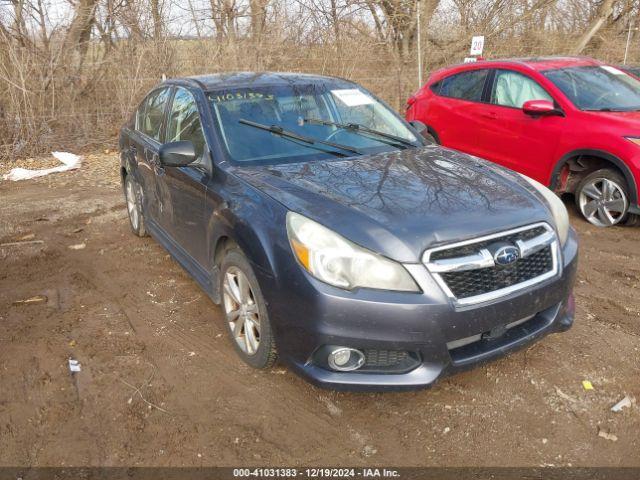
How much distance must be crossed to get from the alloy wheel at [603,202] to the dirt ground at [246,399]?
1351mm

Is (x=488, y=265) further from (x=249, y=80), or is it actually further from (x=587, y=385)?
(x=249, y=80)

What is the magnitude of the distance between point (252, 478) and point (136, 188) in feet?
11.5

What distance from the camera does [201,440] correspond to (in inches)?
104

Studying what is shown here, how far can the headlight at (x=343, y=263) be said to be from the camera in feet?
8.00

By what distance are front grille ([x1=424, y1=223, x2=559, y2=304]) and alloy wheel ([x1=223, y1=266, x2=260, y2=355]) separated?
103 centimetres

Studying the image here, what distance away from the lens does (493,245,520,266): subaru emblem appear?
8.32 ft

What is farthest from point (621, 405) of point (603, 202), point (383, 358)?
point (603, 202)

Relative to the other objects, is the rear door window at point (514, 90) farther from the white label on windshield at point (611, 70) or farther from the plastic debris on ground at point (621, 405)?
the plastic debris on ground at point (621, 405)

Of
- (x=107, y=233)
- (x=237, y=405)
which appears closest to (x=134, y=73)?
(x=107, y=233)

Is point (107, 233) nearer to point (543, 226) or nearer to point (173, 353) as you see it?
point (173, 353)

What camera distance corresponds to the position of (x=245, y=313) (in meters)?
3.09

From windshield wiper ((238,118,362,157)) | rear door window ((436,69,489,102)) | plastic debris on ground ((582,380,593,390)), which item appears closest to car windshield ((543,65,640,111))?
rear door window ((436,69,489,102))

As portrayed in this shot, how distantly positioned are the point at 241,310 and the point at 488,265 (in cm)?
140

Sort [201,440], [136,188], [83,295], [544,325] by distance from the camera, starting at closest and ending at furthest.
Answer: [201,440], [544,325], [83,295], [136,188]
